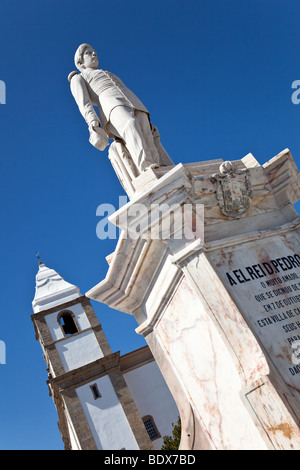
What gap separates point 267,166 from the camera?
423 centimetres

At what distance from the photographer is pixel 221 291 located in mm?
3584

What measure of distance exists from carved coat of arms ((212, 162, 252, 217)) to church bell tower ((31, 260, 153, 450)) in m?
22.2

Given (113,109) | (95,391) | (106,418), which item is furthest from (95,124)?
(95,391)

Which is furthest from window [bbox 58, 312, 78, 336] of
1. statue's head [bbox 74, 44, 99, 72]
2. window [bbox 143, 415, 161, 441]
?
statue's head [bbox 74, 44, 99, 72]

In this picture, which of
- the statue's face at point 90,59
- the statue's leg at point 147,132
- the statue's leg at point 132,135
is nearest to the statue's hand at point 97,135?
the statue's leg at point 132,135

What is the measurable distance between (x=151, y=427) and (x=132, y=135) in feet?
80.0

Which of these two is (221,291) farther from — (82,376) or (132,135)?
(82,376)

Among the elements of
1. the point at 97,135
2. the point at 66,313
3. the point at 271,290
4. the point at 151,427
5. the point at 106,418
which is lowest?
the point at 271,290

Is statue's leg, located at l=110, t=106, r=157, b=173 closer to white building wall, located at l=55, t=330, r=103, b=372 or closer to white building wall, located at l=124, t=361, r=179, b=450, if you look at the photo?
white building wall, located at l=124, t=361, r=179, b=450

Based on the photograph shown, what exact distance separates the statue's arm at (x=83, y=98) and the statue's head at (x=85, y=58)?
0.60ft

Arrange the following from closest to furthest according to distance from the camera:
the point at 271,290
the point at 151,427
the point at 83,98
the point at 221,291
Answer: the point at 221,291 < the point at 271,290 < the point at 83,98 < the point at 151,427

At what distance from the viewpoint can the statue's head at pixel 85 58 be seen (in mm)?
5547

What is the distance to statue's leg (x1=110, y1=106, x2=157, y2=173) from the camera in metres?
4.68
